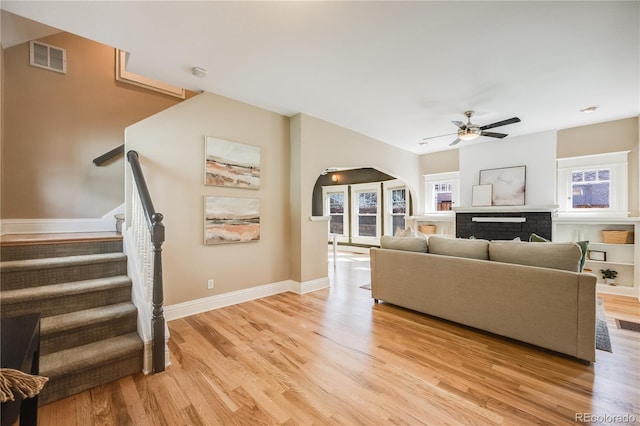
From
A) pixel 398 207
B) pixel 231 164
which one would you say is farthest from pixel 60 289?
pixel 398 207

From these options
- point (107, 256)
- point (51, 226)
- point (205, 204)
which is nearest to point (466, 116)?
point (205, 204)

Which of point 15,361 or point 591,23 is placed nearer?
point 15,361

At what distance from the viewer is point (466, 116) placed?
4.22m

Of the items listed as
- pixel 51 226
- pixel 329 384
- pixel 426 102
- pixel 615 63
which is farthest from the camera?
pixel 426 102

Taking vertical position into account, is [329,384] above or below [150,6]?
below

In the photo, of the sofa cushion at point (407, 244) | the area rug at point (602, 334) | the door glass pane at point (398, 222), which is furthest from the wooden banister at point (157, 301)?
the door glass pane at point (398, 222)

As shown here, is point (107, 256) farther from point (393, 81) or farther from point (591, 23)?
point (591, 23)

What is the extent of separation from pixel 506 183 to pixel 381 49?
15.0 ft

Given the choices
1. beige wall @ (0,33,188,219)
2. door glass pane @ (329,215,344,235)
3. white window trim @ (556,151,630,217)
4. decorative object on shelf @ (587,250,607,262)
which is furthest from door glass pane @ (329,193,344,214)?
beige wall @ (0,33,188,219)

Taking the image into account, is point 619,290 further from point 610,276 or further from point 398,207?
point 398,207

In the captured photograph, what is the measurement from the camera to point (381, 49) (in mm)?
2537

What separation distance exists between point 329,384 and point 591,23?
11.6 feet

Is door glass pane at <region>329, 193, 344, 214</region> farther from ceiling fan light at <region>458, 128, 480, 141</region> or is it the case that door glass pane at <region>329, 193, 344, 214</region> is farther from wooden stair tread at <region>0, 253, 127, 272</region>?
wooden stair tread at <region>0, 253, 127, 272</region>

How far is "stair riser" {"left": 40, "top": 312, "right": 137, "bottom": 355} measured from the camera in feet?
6.26
